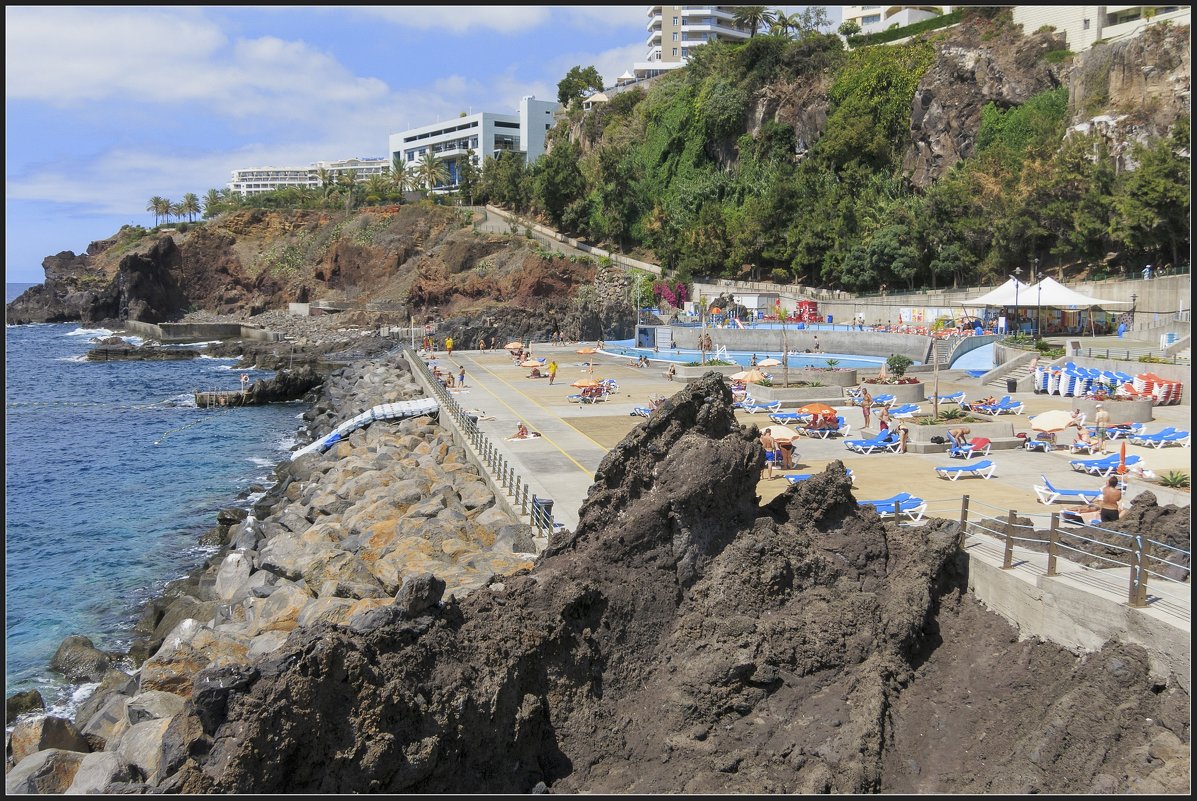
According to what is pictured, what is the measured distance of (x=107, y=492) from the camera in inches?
1252

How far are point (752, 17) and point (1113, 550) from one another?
98.9 metres

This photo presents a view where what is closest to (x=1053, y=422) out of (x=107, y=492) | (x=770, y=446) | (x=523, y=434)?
(x=770, y=446)

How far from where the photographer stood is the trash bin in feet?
53.2

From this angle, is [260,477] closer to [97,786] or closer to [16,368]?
[97,786]

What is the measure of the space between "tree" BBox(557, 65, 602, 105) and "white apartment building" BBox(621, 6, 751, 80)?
515 inches

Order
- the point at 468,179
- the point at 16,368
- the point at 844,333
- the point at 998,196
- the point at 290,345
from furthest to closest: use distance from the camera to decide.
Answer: the point at 468,179
the point at 290,345
the point at 16,368
the point at 998,196
the point at 844,333

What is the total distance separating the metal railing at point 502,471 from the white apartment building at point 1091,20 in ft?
160

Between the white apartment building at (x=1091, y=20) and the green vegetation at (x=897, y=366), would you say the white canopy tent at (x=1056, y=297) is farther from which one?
the white apartment building at (x=1091, y=20)

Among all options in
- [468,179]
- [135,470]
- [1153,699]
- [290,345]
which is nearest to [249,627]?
[1153,699]

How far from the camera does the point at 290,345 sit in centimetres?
7900

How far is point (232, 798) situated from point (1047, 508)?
→ 1394 cm

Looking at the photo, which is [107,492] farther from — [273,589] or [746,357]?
[746,357]

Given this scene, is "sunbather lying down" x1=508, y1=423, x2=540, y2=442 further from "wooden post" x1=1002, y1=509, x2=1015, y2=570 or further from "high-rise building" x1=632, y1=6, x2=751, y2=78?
"high-rise building" x1=632, y1=6, x2=751, y2=78

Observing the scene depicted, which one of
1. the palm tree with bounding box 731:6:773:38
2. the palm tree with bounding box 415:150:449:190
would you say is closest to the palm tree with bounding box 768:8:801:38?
the palm tree with bounding box 731:6:773:38
